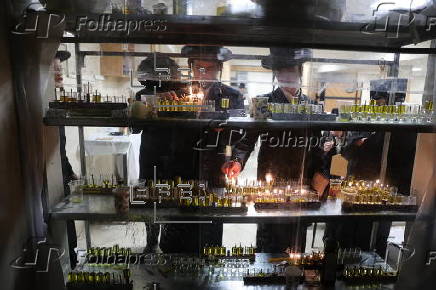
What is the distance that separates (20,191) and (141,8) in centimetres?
100

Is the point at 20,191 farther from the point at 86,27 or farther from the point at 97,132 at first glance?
the point at 86,27

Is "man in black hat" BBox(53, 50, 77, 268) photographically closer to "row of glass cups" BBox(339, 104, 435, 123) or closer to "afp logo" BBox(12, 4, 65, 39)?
"afp logo" BBox(12, 4, 65, 39)

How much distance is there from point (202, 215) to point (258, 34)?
0.95m

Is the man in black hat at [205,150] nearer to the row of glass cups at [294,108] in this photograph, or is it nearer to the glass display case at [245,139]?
the glass display case at [245,139]

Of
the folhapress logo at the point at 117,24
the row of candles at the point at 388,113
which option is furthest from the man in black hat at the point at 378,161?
the folhapress logo at the point at 117,24

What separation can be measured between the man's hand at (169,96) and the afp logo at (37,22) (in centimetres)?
55

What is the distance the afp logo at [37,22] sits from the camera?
1193 mm

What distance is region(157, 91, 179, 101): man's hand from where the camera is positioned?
1.41 meters

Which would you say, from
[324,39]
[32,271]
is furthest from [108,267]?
[324,39]

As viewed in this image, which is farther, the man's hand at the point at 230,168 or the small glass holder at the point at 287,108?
the man's hand at the point at 230,168

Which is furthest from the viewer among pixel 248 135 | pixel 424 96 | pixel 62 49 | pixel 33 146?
pixel 248 135

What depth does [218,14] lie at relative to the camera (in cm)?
127

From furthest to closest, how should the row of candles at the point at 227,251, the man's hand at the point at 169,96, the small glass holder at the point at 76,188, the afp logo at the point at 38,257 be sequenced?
the row of candles at the point at 227,251
the small glass holder at the point at 76,188
the man's hand at the point at 169,96
the afp logo at the point at 38,257

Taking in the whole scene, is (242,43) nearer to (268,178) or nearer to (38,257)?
(268,178)
